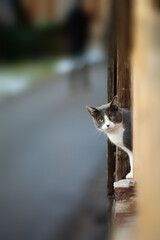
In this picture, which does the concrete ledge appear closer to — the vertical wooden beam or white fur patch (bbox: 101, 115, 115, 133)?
the vertical wooden beam

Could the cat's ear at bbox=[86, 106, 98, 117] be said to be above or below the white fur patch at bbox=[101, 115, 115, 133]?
above

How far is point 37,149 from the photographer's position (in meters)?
2.92

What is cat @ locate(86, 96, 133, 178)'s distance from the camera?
558 centimetres

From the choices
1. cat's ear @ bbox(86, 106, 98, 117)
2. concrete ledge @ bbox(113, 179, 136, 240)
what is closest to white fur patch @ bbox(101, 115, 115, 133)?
cat's ear @ bbox(86, 106, 98, 117)

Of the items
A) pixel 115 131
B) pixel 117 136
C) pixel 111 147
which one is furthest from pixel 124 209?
pixel 111 147

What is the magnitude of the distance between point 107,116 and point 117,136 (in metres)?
0.30

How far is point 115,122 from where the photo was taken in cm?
575

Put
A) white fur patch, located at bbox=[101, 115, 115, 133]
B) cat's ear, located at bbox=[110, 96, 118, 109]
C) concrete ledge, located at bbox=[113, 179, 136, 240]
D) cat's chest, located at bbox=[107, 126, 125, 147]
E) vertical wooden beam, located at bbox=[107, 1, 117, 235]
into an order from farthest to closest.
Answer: white fur patch, located at bbox=[101, 115, 115, 133] → cat's chest, located at bbox=[107, 126, 125, 147] → cat's ear, located at bbox=[110, 96, 118, 109] → vertical wooden beam, located at bbox=[107, 1, 117, 235] → concrete ledge, located at bbox=[113, 179, 136, 240]

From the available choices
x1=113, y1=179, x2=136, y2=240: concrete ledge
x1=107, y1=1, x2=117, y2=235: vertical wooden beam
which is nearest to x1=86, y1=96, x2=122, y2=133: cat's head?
x1=107, y1=1, x2=117, y2=235: vertical wooden beam

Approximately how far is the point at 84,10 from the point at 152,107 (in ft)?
2.00

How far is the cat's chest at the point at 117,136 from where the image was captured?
558cm

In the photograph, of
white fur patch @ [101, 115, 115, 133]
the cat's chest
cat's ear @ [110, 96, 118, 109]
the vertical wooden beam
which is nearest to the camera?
the vertical wooden beam

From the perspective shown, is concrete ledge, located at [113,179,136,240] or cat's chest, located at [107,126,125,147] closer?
concrete ledge, located at [113,179,136,240]

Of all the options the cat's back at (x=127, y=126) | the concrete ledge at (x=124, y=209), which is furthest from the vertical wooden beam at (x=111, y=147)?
the concrete ledge at (x=124, y=209)
